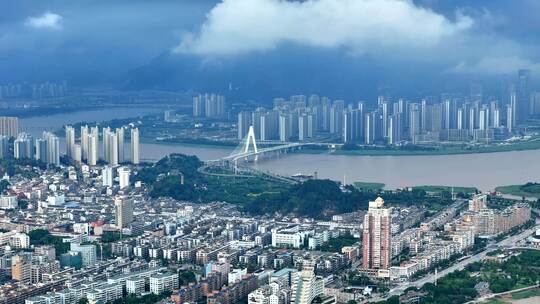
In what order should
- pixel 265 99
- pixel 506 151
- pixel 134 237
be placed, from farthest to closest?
pixel 265 99 → pixel 506 151 → pixel 134 237

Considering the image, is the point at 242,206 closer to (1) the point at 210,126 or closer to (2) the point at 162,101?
(1) the point at 210,126

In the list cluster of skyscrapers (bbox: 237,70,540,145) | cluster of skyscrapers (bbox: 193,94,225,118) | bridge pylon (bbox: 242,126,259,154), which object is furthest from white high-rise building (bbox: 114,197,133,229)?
cluster of skyscrapers (bbox: 193,94,225,118)

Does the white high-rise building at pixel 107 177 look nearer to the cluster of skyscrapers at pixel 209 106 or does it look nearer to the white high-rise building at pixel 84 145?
the white high-rise building at pixel 84 145

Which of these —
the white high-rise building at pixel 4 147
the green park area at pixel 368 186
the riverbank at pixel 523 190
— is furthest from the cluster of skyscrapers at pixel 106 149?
the riverbank at pixel 523 190

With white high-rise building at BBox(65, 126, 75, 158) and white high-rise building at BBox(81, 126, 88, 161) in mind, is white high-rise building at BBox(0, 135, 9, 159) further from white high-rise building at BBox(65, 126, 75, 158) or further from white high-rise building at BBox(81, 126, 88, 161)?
white high-rise building at BBox(81, 126, 88, 161)

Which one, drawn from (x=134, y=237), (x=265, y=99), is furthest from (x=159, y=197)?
(x=265, y=99)
